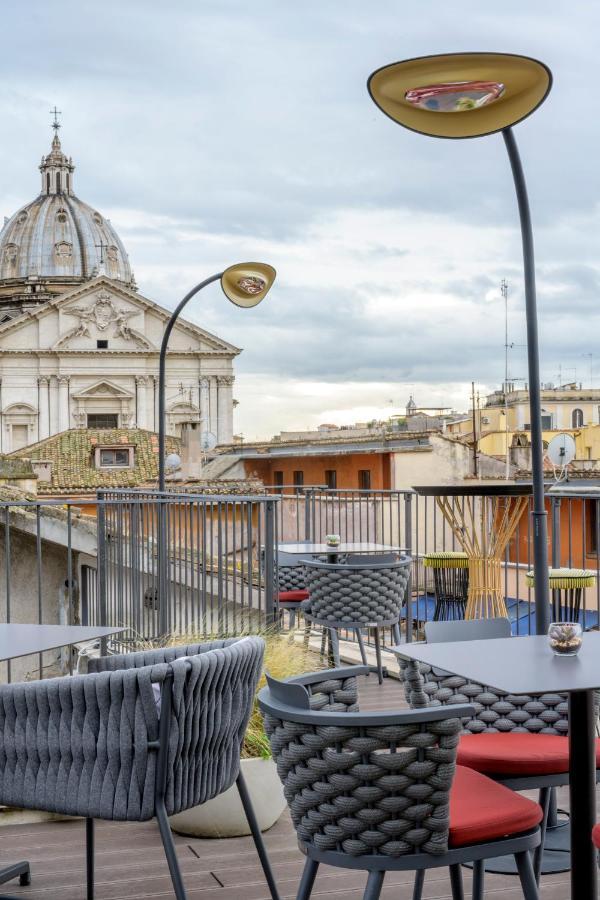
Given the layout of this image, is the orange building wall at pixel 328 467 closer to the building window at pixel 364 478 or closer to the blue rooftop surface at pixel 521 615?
the building window at pixel 364 478

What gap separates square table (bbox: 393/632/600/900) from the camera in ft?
10.1

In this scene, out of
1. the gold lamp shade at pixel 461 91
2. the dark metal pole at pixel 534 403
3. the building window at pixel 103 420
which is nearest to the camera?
the gold lamp shade at pixel 461 91

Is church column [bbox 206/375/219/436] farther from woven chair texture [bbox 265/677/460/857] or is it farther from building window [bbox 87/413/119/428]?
woven chair texture [bbox 265/677/460/857]

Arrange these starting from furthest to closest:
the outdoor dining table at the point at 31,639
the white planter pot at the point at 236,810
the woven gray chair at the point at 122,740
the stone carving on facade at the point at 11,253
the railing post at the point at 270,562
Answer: the stone carving on facade at the point at 11,253 < the railing post at the point at 270,562 < the white planter pot at the point at 236,810 < the outdoor dining table at the point at 31,639 < the woven gray chair at the point at 122,740

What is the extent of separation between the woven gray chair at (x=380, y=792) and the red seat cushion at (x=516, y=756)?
60 centimetres

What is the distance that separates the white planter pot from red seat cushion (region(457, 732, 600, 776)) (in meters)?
1.07

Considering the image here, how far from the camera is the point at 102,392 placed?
213 ft

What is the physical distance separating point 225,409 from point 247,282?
56.8 meters

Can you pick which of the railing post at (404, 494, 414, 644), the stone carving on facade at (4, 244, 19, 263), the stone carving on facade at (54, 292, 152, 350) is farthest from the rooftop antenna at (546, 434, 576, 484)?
the stone carving on facade at (4, 244, 19, 263)

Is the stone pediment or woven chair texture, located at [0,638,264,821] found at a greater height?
the stone pediment

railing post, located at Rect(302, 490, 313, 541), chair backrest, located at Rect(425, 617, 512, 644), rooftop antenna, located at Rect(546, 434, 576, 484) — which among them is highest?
rooftop antenna, located at Rect(546, 434, 576, 484)

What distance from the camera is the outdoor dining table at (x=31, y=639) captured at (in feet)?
12.5

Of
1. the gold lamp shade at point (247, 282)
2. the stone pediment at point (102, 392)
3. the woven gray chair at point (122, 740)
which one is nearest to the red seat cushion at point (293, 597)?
the gold lamp shade at point (247, 282)

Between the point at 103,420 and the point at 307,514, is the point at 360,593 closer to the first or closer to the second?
the point at 307,514
